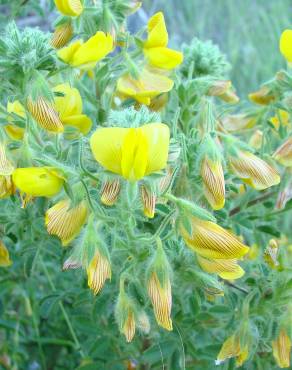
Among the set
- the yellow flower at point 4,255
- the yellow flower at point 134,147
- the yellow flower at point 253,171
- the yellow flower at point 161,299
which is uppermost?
the yellow flower at point 134,147

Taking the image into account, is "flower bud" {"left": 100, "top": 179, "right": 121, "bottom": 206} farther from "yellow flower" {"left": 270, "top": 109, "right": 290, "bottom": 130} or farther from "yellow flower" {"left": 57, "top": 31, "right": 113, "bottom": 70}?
"yellow flower" {"left": 270, "top": 109, "right": 290, "bottom": 130}

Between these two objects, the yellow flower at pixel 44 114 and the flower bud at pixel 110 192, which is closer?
the flower bud at pixel 110 192

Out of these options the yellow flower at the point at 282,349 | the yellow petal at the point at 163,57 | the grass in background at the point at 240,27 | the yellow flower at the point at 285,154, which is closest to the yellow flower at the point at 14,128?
the yellow petal at the point at 163,57

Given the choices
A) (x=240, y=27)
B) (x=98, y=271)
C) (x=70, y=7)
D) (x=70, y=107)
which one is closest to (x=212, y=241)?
(x=98, y=271)

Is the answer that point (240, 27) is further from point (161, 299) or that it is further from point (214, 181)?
point (161, 299)

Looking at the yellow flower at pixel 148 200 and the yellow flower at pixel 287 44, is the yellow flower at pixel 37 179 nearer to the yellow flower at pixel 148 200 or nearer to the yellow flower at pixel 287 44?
the yellow flower at pixel 148 200

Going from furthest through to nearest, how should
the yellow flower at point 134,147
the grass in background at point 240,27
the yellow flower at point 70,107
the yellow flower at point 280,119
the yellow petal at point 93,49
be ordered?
the grass in background at point 240,27 < the yellow flower at point 280,119 < the yellow flower at point 70,107 < the yellow petal at point 93,49 < the yellow flower at point 134,147
